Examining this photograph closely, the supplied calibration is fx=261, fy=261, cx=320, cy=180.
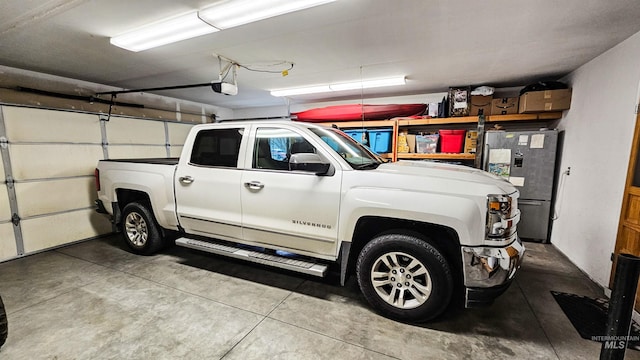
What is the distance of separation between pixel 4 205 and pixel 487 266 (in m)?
6.25

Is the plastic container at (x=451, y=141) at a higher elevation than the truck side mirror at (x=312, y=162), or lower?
higher

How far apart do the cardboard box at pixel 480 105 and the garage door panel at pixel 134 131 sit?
21.9 ft

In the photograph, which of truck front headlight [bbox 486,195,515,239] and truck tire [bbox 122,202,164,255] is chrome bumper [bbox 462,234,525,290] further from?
truck tire [bbox 122,202,164,255]

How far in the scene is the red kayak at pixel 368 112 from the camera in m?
5.59

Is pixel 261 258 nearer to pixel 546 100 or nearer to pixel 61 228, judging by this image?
pixel 61 228

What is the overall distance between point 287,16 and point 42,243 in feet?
17.1

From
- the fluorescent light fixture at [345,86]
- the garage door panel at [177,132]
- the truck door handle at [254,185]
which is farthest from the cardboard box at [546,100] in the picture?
the garage door panel at [177,132]

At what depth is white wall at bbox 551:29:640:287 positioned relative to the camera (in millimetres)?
2896

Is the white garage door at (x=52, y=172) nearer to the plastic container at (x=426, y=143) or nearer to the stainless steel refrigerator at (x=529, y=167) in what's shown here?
the plastic container at (x=426, y=143)

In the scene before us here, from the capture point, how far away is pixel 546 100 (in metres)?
4.33

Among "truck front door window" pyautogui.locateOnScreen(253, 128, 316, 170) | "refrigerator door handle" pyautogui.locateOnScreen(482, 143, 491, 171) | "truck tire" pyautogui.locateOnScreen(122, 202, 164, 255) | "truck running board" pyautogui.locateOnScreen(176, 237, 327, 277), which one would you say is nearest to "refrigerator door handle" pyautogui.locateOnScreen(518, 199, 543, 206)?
"refrigerator door handle" pyautogui.locateOnScreen(482, 143, 491, 171)

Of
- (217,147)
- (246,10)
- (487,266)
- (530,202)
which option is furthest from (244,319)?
(530,202)

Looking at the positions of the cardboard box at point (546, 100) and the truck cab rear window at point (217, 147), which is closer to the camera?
the truck cab rear window at point (217, 147)

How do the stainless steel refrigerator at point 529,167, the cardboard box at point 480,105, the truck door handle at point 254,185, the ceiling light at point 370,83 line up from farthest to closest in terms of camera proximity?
1. the cardboard box at point 480,105
2. the ceiling light at point 370,83
3. the stainless steel refrigerator at point 529,167
4. the truck door handle at point 254,185
